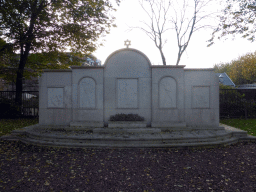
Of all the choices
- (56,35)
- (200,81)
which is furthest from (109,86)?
(56,35)

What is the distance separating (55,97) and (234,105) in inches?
498

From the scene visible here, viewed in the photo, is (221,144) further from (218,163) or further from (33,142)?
(33,142)

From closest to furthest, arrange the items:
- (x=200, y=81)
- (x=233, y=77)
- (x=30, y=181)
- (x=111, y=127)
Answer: (x=30, y=181) < (x=111, y=127) < (x=200, y=81) < (x=233, y=77)

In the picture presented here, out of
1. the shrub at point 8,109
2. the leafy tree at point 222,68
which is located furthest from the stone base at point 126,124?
the leafy tree at point 222,68

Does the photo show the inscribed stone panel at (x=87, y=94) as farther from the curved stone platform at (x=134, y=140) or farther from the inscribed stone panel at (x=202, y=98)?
the inscribed stone panel at (x=202, y=98)

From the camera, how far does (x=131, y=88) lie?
8.94 metres

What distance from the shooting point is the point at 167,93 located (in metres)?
8.87

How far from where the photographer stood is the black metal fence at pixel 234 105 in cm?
1357

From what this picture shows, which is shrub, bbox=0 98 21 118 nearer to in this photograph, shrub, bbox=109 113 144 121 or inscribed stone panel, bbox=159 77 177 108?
shrub, bbox=109 113 144 121

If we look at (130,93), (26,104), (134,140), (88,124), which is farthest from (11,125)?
(134,140)

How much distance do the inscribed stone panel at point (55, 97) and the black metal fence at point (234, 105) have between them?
451 inches

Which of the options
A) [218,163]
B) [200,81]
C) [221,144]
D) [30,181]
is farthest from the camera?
[200,81]

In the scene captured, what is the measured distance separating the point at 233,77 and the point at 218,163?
4483 cm

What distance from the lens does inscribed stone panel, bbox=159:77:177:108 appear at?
8.84m
